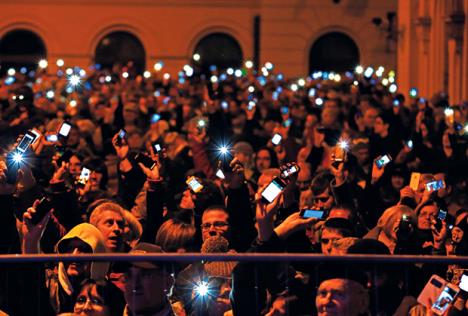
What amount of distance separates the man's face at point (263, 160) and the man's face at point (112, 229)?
18.4ft

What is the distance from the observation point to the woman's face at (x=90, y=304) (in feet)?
29.5

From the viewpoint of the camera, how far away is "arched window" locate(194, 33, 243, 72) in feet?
169

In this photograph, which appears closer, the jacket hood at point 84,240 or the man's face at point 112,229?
the jacket hood at point 84,240

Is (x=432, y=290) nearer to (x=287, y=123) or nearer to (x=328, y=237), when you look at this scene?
(x=328, y=237)

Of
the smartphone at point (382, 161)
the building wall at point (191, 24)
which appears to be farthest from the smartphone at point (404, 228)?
the building wall at point (191, 24)

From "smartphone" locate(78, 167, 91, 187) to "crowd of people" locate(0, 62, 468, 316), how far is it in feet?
0.13

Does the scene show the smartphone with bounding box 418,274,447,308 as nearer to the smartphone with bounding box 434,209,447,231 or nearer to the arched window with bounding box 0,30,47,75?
the smartphone with bounding box 434,209,447,231

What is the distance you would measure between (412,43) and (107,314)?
29834 mm

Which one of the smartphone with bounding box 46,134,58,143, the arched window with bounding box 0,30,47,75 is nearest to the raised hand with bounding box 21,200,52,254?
the smartphone with bounding box 46,134,58,143

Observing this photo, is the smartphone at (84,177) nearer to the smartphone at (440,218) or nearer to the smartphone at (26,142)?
the smartphone at (26,142)

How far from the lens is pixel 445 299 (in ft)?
27.8

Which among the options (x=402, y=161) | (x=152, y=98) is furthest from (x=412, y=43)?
(x=402, y=161)

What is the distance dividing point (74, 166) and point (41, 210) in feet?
16.2

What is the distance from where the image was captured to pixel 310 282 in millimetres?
8766
